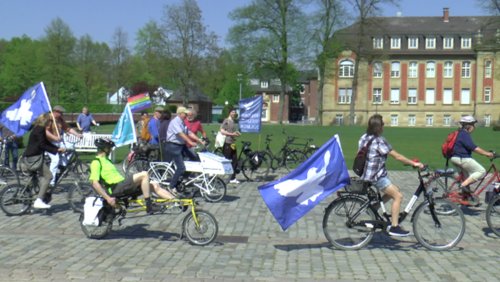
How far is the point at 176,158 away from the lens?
480 inches

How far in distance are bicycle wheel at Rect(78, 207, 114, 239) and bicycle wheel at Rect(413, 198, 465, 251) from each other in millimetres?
4061

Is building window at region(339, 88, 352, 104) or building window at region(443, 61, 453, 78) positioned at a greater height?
building window at region(443, 61, 453, 78)

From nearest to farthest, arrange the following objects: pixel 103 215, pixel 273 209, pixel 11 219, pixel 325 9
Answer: pixel 273 209 → pixel 103 215 → pixel 11 219 → pixel 325 9

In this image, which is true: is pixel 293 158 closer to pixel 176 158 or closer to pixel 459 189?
pixel 176 158

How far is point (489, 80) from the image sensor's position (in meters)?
84.0

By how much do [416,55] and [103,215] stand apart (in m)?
81.9

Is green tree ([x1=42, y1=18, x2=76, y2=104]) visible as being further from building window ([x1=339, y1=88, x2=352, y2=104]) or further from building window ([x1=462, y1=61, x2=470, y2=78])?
building window ([x1=462, y1=61, x2=470, y2=78])

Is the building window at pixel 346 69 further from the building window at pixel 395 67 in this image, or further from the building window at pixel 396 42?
the building window at pixel 396 42

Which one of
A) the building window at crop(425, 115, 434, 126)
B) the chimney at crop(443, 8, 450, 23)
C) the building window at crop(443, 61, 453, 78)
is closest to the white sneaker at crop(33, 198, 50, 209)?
the building window at crop(425, 115, 434, 126)

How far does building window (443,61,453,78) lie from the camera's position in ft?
282

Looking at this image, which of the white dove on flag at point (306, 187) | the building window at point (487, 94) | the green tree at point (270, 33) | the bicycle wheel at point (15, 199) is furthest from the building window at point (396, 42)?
the white dove on flag at point (306, 187)

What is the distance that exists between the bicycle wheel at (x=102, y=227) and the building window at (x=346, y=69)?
7790 cm

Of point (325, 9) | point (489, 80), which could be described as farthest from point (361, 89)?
point (325, 9)

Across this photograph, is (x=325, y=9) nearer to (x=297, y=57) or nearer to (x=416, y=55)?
(x=297, y=57)
